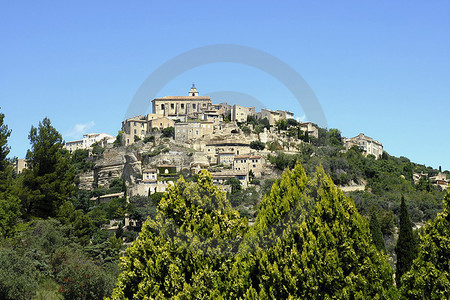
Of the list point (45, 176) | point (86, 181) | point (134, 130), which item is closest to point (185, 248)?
point (45, 176)

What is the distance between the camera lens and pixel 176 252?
18.0 meters

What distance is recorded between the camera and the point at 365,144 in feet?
337

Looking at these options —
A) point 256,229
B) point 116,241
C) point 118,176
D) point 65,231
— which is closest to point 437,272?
point 256,229

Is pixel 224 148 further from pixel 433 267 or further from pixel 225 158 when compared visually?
pixel 433 267

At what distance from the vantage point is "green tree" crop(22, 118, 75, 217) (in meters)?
39.4

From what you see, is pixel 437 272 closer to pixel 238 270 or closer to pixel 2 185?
pixel 238 270

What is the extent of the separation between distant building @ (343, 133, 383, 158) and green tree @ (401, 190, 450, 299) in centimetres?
8567

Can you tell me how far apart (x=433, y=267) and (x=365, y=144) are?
89.6m

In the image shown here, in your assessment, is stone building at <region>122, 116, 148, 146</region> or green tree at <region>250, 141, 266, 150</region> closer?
green tree at <region>250, 141, 266, 150</region>

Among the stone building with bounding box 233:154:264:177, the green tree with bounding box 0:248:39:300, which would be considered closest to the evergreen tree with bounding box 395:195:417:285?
the green tree with bounding box 0:248:39:300

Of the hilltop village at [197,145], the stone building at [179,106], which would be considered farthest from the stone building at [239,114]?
the stone building at [179,106]

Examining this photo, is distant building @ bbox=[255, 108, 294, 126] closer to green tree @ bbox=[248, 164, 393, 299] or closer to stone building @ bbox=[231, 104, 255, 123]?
stone building @ bbox=[231, 104, 255, 123]

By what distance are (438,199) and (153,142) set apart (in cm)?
4222

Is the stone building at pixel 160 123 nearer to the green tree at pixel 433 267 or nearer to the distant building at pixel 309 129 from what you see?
the distant building at pixel 309 129
